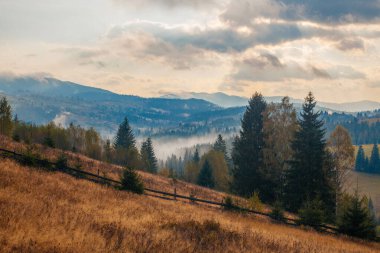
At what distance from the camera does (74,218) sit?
11.0m

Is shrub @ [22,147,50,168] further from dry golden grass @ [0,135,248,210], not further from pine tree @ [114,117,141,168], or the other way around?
pine tree @ [114,117,141,168]

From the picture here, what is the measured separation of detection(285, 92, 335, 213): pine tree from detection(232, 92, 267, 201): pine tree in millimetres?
5528

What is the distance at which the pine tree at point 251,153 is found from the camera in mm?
41759

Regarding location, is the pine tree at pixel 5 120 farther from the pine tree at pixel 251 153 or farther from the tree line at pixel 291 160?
the pine tree at pixel 251 153

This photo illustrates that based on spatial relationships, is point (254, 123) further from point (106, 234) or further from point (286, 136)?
point (106, 234)

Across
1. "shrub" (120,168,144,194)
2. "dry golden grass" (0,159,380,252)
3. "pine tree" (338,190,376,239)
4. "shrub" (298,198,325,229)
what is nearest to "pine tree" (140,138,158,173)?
"shrub" (120,168,144,194)

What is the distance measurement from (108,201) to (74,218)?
697 cm

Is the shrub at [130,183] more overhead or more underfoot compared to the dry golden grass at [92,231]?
more underfoot

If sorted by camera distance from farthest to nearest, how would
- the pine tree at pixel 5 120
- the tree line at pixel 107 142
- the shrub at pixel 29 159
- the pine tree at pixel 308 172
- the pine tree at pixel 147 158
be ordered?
the pine tree at pixel 147 158
the tree line at pixel 107 142
the pine tree at pixel 5 120
the pine tree at pixel 308 172
the shrub at pixel 29 159

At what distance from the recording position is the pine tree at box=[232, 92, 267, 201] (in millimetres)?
41759

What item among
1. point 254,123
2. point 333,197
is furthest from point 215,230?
point 254,123

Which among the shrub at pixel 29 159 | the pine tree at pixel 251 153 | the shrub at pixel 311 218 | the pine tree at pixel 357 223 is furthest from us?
the pine tree at pixel 251 153

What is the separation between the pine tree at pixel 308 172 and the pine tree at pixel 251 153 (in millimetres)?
5528

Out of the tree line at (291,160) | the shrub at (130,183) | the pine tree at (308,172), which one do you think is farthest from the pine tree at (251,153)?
the shrub at (130,183)
